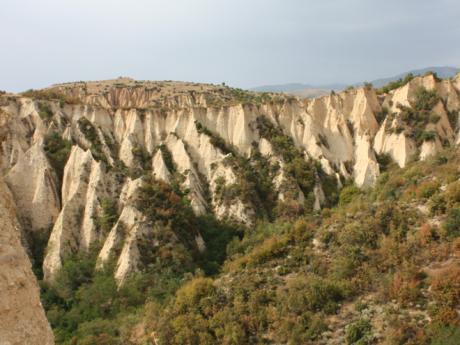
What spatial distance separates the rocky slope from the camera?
23641mm

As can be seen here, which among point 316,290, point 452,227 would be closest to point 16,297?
point 316,290

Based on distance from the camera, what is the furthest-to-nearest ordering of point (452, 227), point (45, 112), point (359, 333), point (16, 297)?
point (45, 112) < point (452, 227) < point (359, 333) < point (16, 297)

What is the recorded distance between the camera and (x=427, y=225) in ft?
49.3

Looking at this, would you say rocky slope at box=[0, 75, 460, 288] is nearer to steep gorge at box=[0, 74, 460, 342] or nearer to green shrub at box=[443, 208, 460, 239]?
steep gorge at box=[0, 74, 460, 342]

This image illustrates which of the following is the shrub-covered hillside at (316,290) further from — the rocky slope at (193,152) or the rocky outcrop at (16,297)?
the rocky outcrop at (16,297)

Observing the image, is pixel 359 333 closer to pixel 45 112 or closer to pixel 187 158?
pixel 187 158

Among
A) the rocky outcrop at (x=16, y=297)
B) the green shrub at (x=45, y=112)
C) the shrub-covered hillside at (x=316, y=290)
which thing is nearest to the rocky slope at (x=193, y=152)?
the green shrub at (x=45, y=112)

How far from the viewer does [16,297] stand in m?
5.54

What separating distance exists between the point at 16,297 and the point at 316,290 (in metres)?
10.6

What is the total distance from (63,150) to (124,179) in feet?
19.4

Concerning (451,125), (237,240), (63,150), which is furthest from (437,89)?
(63,150)

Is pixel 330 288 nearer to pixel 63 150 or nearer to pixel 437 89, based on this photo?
pixel 63 150

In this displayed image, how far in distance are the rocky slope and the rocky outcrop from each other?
1444 centimetres

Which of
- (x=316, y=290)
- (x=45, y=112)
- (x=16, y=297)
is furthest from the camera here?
(x=45, y=112)
